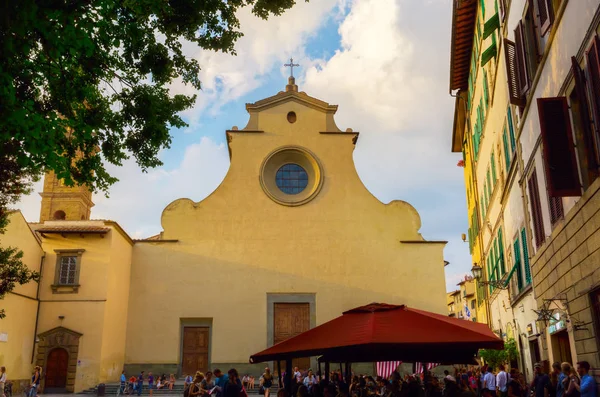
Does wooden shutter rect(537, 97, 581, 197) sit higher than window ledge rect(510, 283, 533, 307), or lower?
higher

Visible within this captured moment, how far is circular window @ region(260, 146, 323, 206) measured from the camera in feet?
91.4

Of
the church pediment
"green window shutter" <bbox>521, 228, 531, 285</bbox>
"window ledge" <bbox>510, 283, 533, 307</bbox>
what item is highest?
the church pediment

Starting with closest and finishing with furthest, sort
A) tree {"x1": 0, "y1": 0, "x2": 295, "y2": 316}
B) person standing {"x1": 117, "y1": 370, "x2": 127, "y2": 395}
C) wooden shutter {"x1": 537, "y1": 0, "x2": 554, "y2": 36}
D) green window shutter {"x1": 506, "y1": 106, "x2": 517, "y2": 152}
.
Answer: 1. tree {"x1": 0, "y1": 0, "x2": 295, "y2": 316}
2. wooden shutter {"x1": 537, "y1": 0, "x2": 554, "y2": 36}
3. green window shutter {"x1": 506, "y1": 106, "x2": 517, "y2": 152}
4. person standing {"x1": 117, "y1": 370, "x2": 127, "y2": 395}

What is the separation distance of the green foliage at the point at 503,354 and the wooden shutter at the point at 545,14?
994cm

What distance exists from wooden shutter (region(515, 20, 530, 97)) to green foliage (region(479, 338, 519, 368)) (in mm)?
7951

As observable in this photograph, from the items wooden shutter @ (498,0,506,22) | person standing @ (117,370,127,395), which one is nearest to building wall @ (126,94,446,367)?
person standing @ (117,370,127,395)

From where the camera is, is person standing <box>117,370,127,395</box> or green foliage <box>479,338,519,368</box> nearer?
green foliage <box>479,338,519,368</box>

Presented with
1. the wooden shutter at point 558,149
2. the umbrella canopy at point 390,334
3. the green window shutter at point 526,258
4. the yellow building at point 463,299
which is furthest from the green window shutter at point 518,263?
the yellow building at point 463,299

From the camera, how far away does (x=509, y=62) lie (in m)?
12.6

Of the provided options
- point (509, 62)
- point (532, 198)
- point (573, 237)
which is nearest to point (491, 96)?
point (509, 62)

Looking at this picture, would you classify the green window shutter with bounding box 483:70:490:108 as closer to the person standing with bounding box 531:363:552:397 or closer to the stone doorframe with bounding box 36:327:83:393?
the person standing with bounding box 531:363:552:397

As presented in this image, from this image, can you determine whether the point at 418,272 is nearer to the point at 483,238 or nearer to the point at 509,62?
the point at 483,238

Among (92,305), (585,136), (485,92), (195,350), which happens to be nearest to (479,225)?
(485,92)

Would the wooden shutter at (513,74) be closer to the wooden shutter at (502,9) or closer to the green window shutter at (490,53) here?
the wooden shutter at (502,9)
